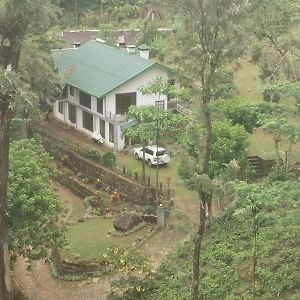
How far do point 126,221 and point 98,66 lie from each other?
54.3ft

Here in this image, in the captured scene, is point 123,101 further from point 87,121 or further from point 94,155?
point 94,155

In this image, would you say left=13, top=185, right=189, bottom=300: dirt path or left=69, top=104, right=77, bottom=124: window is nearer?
left=13, top=185, right=189, bottom=300: dirt path

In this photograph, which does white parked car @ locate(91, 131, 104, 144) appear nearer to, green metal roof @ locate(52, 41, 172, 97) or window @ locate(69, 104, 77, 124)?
green metal roof @ locate(52, 41, 172, 97)

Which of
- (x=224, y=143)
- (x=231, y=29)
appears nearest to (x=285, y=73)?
(x=224, y=143)

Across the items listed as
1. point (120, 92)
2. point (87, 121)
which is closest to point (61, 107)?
point (87, 121)

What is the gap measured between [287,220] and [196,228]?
274cm

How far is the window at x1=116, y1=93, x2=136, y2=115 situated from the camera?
3875cm

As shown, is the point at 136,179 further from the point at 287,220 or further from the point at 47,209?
the point at 287,220

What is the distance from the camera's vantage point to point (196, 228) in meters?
17.4

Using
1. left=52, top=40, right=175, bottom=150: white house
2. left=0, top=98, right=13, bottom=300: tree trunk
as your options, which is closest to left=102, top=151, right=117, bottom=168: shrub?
left=52, top=40, right=175, bottom=150: white house

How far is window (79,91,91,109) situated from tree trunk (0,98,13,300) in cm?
2140

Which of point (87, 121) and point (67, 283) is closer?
point (67, 283)

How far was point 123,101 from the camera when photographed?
3888cm

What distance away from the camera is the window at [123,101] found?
127 feet
